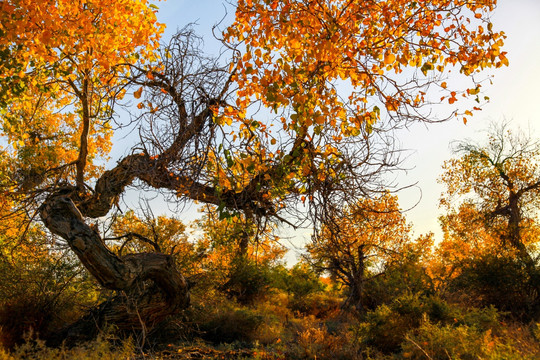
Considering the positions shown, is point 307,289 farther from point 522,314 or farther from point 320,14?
point 320,14

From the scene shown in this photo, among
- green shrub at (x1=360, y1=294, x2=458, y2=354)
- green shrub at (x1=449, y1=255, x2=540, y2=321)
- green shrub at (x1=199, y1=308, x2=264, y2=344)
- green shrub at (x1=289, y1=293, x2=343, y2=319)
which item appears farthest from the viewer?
green shrub at (x1=289, y1=293, x2=343, y2=319)

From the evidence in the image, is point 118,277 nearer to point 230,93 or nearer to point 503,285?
point 230,93

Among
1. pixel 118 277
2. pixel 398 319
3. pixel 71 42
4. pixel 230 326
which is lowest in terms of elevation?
pixel 398 319

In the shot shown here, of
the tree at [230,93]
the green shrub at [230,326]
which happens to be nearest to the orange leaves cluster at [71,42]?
the tree at [230,93]

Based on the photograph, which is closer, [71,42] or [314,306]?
[71,42]

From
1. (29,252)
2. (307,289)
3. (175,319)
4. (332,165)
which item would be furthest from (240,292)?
(332,165)

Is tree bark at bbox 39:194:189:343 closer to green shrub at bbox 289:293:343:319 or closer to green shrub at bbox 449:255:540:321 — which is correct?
green shrub at bbox 449:255:540:321

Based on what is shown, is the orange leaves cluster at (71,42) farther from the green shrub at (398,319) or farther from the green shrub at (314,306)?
the green shrub at (314,306)

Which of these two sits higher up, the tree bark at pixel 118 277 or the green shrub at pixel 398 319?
the tree bark at pixel 118 277

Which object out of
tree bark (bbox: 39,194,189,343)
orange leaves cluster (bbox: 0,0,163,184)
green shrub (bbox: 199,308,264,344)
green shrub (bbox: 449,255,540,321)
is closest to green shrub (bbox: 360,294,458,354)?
green shrub (bbox: 199,308,264,344)

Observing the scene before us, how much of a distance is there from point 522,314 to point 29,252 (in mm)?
12444

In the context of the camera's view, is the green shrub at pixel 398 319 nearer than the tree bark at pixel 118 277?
No

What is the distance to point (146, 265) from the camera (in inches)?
238

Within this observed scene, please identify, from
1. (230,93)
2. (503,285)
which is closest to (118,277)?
(230,93)
